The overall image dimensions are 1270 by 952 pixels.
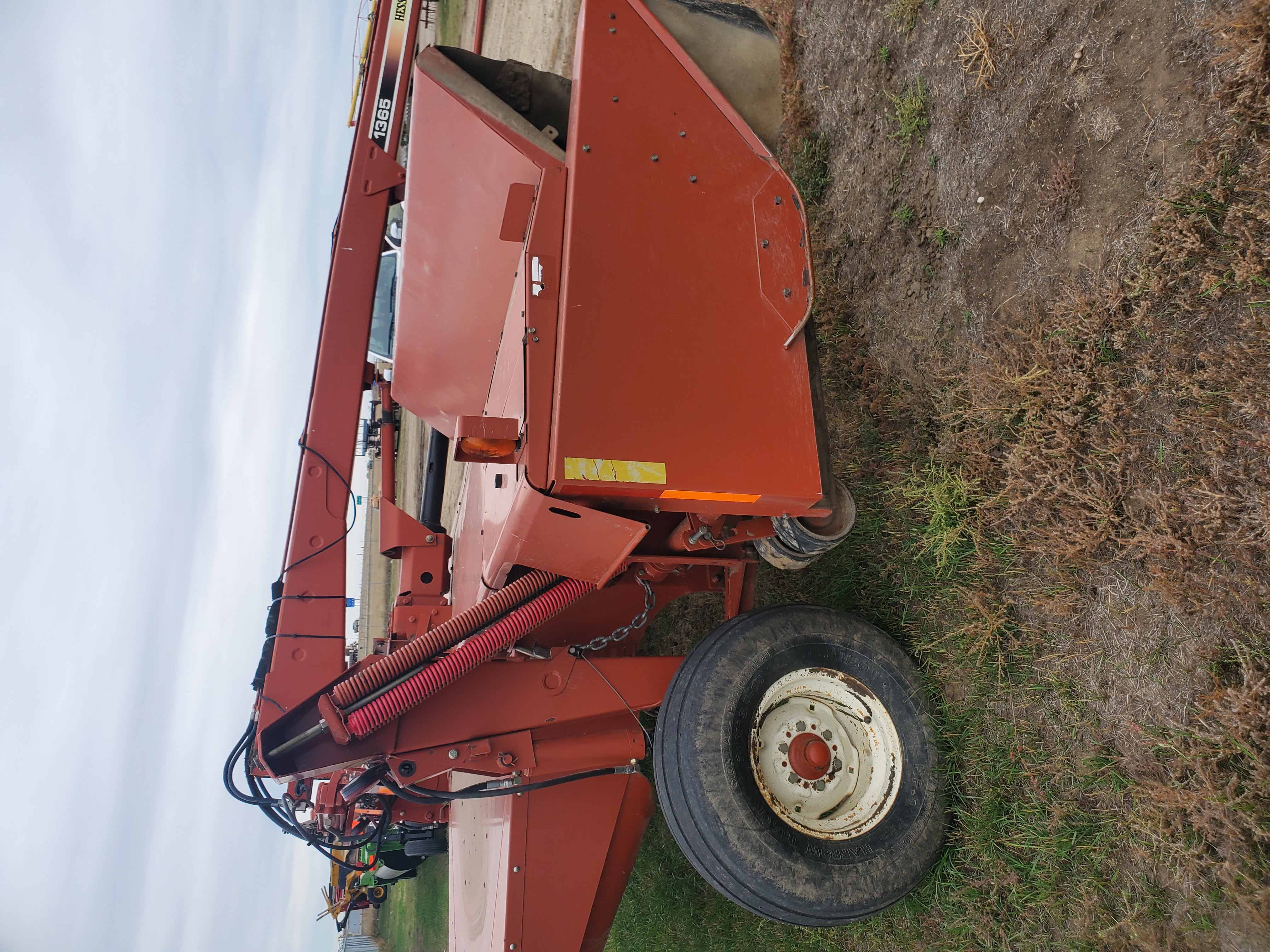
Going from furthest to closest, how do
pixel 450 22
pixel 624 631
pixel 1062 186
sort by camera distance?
pixel 450 22 < pixel 624 631 < pixel 1062 186

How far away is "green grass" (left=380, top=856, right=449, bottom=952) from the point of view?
33.5 feet

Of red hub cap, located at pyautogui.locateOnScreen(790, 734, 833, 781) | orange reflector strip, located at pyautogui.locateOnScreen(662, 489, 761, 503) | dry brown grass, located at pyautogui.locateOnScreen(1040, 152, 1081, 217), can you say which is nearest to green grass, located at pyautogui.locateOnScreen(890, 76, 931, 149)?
dry brown grass, located at pyautogui.locateOnScreen(1040, 152, 1081, 217)

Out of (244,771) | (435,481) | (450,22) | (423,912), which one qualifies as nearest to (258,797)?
(244,771)

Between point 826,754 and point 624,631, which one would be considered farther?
point 624,631

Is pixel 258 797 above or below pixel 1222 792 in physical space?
below

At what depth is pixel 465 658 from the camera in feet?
9.63

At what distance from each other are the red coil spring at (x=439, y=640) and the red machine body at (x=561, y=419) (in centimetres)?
5

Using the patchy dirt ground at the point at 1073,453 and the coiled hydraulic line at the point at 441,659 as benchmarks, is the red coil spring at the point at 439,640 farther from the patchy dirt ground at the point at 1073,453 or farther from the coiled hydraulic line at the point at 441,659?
the patchy dirt ground at the point at 1073,453

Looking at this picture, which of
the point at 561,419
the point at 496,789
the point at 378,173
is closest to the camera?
the point at 561,419

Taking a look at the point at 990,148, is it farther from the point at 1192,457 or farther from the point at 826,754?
the point at 826,754

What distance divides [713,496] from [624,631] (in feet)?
3.58

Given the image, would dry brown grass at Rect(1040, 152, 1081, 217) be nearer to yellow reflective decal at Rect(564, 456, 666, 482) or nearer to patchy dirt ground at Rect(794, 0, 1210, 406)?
patchy dirt ground at Rect(794, 0, 1210, 406)

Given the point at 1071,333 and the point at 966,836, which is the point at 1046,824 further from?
the point at 1071,333

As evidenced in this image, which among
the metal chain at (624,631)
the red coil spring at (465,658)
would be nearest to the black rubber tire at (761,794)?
the metal chain at (624,631)
